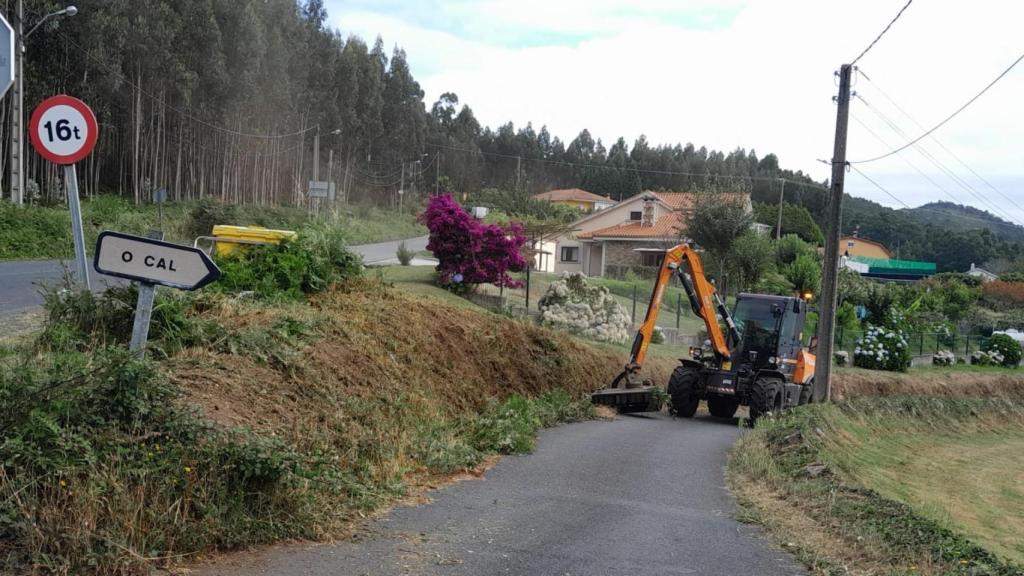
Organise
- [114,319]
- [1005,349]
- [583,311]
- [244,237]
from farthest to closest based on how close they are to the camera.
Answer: [1005,349]
[583,311]
[244,237]
[114,319]

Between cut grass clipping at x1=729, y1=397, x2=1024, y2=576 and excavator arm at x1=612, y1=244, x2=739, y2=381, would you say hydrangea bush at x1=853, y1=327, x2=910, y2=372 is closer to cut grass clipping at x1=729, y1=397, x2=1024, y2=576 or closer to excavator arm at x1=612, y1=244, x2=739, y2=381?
Result: cut grass clipping at x1=729, y1=397, x2=1024, y2=576

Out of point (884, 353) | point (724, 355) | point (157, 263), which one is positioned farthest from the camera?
point (884, 353)

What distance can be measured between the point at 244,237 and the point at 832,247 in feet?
49.0

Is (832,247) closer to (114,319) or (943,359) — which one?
(114,319)

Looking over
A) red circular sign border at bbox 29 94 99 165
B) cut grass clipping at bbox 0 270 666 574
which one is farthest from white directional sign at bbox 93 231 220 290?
red circular sign border at bbox 29 94 99 165

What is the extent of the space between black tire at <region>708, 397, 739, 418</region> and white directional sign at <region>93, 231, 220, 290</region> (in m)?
17.2

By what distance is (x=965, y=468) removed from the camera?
21203mm

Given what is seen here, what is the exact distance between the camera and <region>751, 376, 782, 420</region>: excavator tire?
21.0 m

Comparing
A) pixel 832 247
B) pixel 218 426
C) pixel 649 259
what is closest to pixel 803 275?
pixel 649 259

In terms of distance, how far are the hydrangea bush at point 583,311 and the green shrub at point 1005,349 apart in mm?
23737

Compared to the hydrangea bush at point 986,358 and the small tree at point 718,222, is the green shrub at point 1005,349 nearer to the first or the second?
the hydrangea bush at point 986,358

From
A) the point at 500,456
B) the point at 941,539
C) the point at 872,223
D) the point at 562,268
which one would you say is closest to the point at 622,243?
the point at 562,268

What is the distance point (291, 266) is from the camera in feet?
47.1

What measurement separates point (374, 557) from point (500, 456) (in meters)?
5.94
